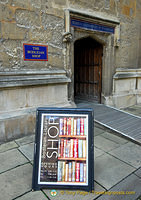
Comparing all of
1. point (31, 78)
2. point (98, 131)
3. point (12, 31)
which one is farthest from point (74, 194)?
point (12, 31)

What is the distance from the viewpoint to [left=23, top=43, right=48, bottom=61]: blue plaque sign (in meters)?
3.74

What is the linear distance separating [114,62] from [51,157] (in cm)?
477

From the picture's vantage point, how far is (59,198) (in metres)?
1.99

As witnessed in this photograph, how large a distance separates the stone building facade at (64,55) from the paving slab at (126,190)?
243cm

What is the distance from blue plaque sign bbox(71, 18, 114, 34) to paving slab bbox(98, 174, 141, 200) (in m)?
4.17

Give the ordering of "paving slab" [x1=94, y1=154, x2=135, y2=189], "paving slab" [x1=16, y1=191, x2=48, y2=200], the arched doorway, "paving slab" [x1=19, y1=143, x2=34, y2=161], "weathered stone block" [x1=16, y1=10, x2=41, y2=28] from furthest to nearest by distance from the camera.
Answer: the arched doorway, "weathered stone block" [x1=16, y1=10, x2=41, y2=28], "paving slab" [x1=19, y1=143, x2=34, y2=161], "paving slab" [x1=94, y1=154, x2=135, y2=189], "paving slab" [x1=16, y1=191, x2=48, y2=200]

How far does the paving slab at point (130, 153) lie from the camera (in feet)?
9.26

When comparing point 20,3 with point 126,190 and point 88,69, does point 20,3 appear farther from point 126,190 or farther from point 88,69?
point 126,190

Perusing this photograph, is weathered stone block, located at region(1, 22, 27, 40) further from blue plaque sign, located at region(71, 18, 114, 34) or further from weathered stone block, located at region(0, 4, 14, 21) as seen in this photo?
blue plaque sign, located at region(71, 18, 114, 34)

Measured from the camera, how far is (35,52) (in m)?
3.86

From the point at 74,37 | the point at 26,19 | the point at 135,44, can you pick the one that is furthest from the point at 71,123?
the point at 135,44

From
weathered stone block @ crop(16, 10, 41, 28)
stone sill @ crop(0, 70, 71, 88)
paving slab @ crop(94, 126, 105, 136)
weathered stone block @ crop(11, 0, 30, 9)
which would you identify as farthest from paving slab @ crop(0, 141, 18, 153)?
weathered stone block @ crop(11, 0, 30, 9)

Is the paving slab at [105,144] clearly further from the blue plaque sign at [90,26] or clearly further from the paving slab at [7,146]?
the blue plaque sign at [90,26]

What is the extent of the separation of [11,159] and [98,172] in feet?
5.22
